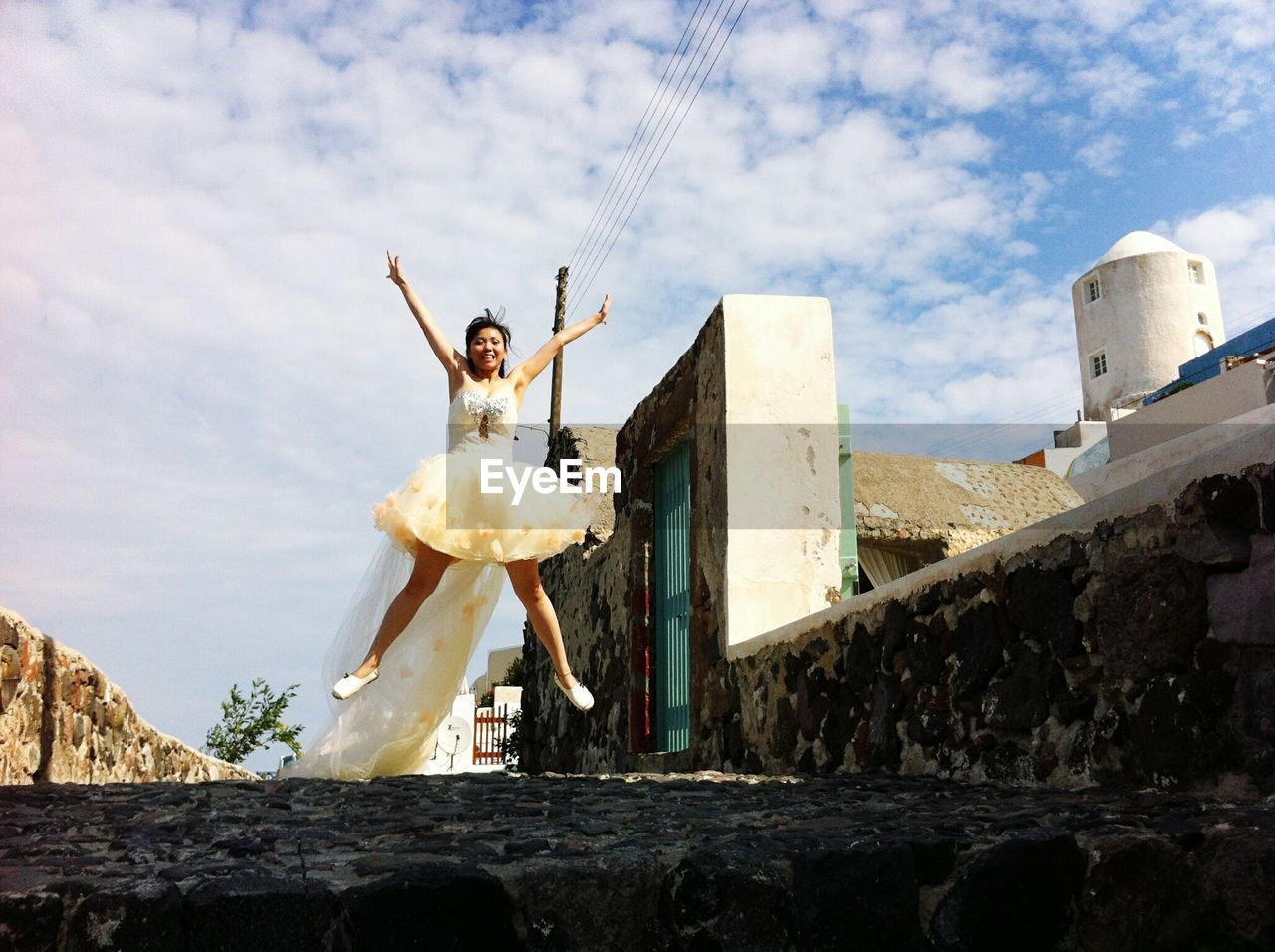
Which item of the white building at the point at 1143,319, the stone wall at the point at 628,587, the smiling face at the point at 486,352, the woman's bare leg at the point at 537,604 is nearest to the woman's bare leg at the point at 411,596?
the woman's bare leg at the point at 537,604

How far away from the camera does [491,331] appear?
17.9ft

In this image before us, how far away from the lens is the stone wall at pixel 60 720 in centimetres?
404

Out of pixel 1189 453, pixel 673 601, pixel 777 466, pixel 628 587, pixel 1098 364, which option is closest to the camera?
pixel 777 466

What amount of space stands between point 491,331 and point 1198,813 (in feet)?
13.0

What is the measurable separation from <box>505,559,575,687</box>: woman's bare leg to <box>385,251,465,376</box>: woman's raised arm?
3.20 ft

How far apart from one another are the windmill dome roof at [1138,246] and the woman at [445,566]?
32000mm

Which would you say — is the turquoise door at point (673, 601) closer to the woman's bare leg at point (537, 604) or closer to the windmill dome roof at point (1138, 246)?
the woman's bare leg at point (537, 604)

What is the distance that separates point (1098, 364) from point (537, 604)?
32.1 metres

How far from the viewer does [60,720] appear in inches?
182

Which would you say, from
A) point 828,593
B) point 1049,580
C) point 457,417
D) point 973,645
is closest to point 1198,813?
point 1049,580

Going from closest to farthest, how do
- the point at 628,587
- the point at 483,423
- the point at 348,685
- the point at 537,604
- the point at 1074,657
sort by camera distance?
the point at 1074,657 < the point at 348,685 < the point at 483,423 < the point at 537,604 < the point at 628,587

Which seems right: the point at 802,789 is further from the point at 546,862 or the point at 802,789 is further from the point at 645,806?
the point at 546,862

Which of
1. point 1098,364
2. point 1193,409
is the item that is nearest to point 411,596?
point 1193,409

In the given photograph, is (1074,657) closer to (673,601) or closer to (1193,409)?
(673,601)
